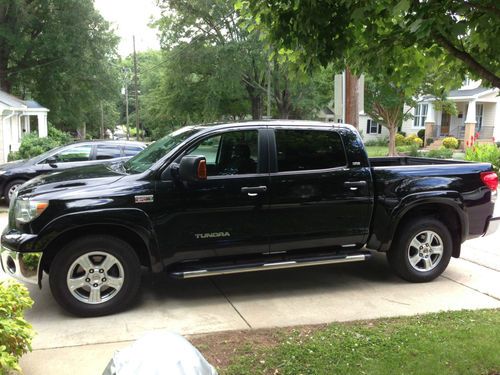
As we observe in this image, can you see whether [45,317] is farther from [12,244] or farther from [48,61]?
[48,61]

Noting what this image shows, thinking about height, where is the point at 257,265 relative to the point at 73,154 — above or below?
below

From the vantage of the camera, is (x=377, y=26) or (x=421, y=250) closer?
(x=377, y=26)

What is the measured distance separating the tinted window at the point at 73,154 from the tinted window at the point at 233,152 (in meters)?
6.42

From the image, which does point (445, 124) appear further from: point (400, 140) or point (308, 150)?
point (308, 150)

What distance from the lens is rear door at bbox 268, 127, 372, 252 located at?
17.4ft

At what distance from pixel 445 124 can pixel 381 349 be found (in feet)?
131

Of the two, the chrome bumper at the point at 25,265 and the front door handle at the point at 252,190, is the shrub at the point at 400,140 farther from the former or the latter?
the chrome bumper at the point at 25,265

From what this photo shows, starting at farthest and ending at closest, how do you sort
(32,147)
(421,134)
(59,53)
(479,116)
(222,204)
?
(421,134) → (479,116) → (59,53) → (32,147) → (222,204)

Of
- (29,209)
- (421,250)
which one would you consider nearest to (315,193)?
(421,250)

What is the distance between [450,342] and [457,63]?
2.28m

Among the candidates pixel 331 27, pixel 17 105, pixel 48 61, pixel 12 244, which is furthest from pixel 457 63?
pixel 48 61

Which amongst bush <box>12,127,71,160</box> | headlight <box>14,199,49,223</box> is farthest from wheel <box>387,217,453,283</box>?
bush <box>12,127,71,160</box>

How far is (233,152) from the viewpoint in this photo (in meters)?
5.43

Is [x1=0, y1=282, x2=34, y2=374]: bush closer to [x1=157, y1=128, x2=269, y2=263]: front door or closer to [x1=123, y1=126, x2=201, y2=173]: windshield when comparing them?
[x1=157, y1=128, x2=269, y2=263]: front door
